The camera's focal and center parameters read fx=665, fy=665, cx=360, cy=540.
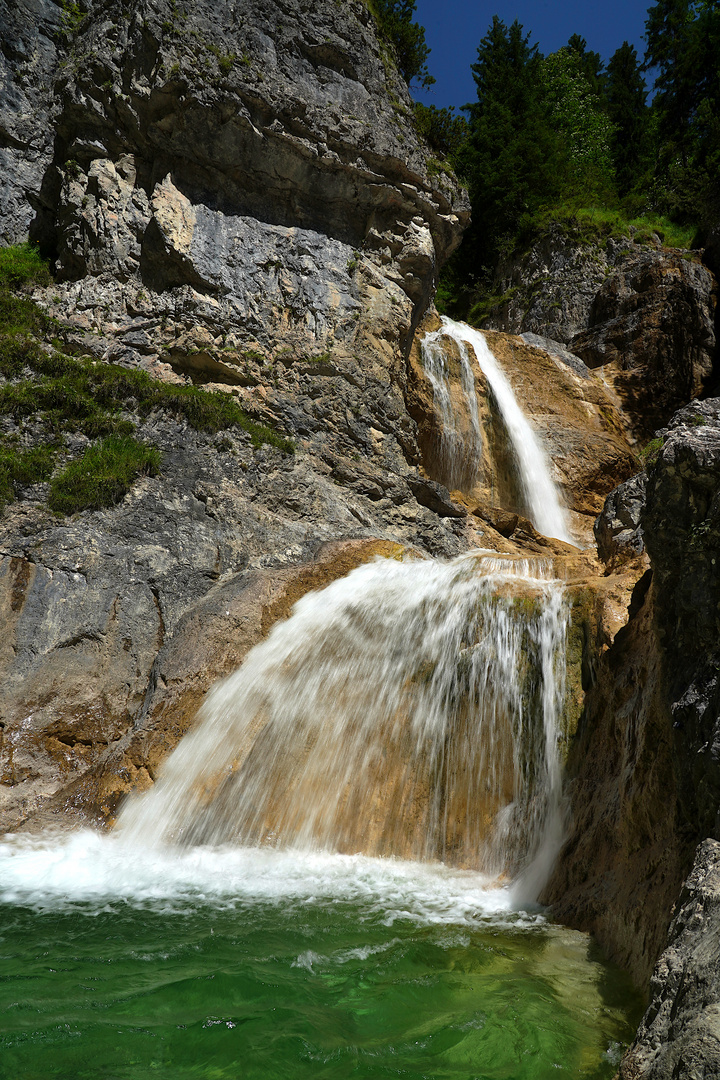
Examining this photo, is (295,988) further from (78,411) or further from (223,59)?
(223,59)

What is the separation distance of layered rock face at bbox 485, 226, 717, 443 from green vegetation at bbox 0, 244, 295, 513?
10.9 meters

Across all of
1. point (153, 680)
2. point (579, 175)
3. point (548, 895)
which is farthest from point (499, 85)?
point (548, 895)

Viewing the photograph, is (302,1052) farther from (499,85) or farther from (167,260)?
(499,85)

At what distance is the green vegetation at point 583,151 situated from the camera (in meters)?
22.4

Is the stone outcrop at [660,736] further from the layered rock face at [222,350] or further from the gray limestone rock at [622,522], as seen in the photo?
the layered rock face at [222,350]

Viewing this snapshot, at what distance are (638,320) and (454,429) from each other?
7.57 meters

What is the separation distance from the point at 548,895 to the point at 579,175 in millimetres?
26283

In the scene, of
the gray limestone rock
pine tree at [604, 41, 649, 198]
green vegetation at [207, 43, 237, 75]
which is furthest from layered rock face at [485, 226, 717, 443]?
green vegetation at [207, 43, 237, 75]

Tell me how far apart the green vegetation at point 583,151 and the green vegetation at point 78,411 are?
1543cm

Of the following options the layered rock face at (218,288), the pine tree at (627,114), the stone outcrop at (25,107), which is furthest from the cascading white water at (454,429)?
the pine tree at (627,114)

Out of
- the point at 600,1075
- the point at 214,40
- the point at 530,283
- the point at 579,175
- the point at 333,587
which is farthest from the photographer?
the point at 579,175

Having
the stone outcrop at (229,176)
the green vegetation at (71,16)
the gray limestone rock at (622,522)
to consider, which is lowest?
the gray limestone rock at (622,522)

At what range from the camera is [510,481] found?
14.5 metres

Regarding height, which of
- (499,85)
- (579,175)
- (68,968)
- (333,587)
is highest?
(499,85)
